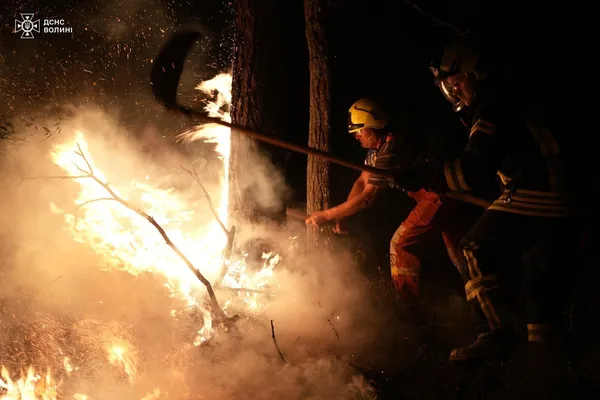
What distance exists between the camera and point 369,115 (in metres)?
5.68

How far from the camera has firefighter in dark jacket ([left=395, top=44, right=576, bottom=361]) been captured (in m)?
3.98

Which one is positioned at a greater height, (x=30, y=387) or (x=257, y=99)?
(x=257, y=99)

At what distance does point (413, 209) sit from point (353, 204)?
651 mm

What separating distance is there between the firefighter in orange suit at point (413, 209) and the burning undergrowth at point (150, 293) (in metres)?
0.64

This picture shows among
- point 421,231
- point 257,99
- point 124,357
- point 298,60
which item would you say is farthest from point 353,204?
point 124,357

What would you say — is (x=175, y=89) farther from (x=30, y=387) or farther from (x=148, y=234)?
(x=30, y=387)

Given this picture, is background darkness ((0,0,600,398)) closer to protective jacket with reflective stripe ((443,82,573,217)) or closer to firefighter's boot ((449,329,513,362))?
firefighter's boot ((449,329,513,362))

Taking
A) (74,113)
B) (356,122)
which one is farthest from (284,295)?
(74,113)

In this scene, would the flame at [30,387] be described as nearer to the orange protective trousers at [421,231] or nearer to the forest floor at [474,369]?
the forest floor at [474,369]

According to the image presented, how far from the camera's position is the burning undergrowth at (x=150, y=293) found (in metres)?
4.56

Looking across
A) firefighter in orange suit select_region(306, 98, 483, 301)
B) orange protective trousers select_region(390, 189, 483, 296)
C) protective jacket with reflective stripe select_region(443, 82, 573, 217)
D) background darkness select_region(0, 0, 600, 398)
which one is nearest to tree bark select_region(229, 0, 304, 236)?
background darkness select_region(0, 0, 600, 398)

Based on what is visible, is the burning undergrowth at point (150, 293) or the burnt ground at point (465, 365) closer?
the burnt ground at point (465, 365)

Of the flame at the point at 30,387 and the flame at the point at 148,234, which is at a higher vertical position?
the flame at the point at 148,234

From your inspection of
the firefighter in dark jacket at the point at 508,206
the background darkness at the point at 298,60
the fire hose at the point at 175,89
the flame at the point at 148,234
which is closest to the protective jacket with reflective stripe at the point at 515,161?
the firefighter in dark jacket at the point at 508,206
